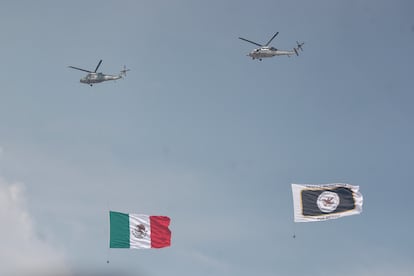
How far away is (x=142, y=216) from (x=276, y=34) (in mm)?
77222

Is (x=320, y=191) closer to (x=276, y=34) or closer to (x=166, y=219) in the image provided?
(x=166, y=219)

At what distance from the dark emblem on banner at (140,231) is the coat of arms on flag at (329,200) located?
21.6 m

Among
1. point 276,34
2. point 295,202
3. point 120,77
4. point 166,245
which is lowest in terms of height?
point 166,245

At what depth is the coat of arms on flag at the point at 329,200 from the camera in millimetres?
76938

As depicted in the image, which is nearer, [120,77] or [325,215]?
[325,215]

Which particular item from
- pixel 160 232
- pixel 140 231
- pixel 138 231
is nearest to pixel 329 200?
pixel 160 232

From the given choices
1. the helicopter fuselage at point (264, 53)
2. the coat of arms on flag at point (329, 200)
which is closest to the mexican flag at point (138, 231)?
the coat of arms on flag at point (329, 200)

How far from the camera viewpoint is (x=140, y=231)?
78375 millimetres

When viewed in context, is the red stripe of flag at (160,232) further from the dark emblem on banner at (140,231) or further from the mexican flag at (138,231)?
the dark emblem on banner at (140,231)

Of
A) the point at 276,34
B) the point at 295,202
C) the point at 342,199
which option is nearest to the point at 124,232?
the point at 295,202

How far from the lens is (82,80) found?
5881 inches

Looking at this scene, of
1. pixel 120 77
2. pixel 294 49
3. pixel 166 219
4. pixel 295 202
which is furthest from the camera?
pixel 120 77

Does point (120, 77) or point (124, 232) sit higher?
→ point (120, 77)

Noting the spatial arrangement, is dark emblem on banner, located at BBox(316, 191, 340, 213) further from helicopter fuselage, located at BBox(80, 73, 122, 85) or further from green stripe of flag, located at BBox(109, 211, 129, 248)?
helicopter fuselage, located at BBox(80, 73, 122, 85)
